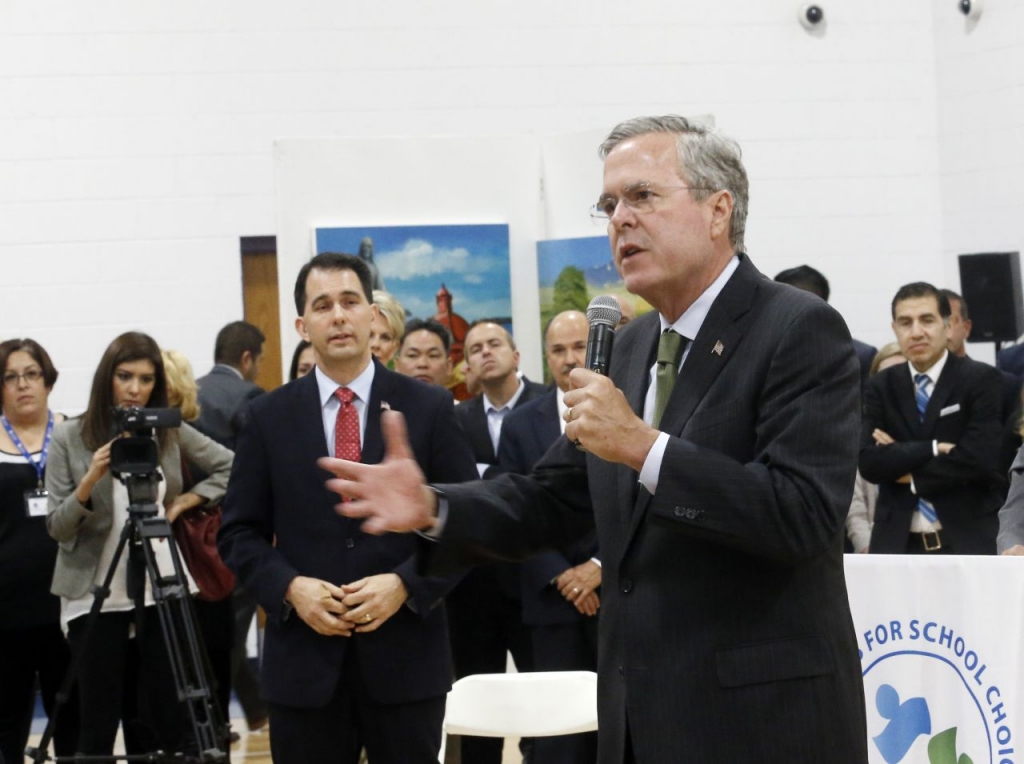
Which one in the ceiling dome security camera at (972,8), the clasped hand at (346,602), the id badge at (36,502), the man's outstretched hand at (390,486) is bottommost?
the clasped hand at (346,602)

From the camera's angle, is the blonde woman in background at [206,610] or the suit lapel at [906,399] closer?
the blonde woman in background at [206,610]

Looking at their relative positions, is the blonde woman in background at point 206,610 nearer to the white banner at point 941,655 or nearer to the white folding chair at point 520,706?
the white folding chair at point 520,706

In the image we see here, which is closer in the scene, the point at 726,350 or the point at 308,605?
the point at 726,350

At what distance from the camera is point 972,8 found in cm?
759

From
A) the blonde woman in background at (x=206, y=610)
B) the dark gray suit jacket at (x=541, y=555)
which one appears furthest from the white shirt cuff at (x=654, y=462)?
the blonde woman in background at (x=206, y=610)

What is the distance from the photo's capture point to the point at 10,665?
4.64 m

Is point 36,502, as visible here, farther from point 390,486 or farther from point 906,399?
point 906,399

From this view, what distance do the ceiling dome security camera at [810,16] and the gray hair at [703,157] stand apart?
639 cm

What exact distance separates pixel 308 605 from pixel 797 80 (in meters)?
6.02

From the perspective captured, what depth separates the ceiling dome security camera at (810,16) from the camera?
7.89 m

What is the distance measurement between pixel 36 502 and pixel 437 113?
3868 mm

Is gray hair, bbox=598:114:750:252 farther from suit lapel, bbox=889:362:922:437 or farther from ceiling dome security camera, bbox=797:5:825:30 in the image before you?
ceiling dome security camera, bbox=797:5:825:30

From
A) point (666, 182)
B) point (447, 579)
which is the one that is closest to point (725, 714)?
point (666, 182)

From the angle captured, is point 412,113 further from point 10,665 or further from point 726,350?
point 726,350
